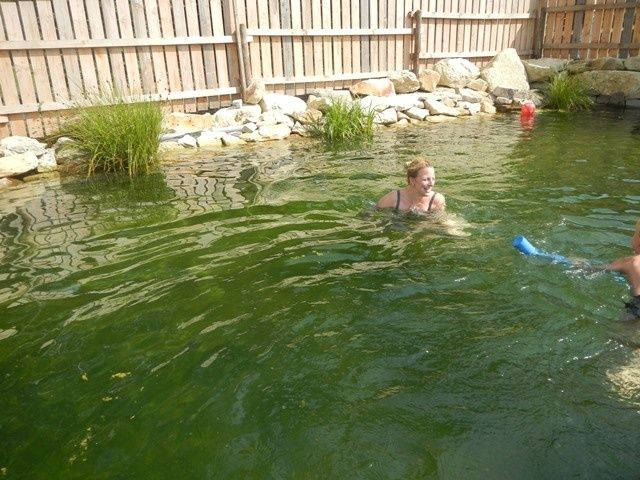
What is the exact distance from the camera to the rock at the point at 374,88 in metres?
11.3

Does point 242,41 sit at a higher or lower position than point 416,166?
higher

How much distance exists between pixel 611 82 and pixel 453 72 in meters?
3.56

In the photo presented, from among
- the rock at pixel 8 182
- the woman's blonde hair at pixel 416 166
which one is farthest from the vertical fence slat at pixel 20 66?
the woman's blonde hair at pixel 416 166

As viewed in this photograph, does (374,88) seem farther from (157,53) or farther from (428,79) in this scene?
(157,53)

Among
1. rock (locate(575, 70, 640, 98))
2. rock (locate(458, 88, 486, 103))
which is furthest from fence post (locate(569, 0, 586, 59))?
rock (locate(458, 88, 486, 103))

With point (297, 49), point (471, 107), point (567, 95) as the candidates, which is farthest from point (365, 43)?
point (567, 95)

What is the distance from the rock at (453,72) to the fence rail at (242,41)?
0.33m

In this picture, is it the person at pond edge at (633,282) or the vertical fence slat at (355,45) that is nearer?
the person at pond edge at (633,282)

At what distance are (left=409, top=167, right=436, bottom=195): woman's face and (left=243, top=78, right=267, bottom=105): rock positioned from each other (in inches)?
221

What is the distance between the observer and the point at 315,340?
311 cm

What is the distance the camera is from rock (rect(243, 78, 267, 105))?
9.87 m

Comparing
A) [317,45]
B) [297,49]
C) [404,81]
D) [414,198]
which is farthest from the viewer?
[404,81]

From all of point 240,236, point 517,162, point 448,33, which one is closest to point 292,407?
point 240,236

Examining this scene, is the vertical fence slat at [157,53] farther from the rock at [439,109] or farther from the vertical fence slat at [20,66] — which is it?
the rock at [439,109]
